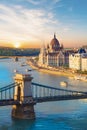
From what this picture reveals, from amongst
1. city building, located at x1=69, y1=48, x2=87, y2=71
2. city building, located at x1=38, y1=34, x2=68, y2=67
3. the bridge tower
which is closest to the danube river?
the bridge tower

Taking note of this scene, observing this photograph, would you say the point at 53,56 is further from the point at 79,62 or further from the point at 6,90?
the point at 6,90

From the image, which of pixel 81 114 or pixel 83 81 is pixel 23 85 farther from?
pixel 83 81

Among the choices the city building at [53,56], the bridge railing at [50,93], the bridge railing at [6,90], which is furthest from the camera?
the city building at [53,56]

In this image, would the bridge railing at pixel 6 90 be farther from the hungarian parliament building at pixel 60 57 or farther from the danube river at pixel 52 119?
the hungarian parliament building at pixel 60 57

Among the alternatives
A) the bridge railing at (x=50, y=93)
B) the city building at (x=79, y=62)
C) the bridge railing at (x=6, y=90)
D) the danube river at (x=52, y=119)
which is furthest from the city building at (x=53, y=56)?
the danube river at (x=52, y=119)

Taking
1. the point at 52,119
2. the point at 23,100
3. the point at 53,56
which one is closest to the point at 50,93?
the point at 23,100

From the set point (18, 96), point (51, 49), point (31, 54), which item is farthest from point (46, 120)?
point (31, 54)

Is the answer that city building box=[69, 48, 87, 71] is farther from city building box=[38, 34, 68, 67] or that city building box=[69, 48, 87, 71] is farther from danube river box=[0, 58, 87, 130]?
danube river box=[0, 58, 87, 130]
